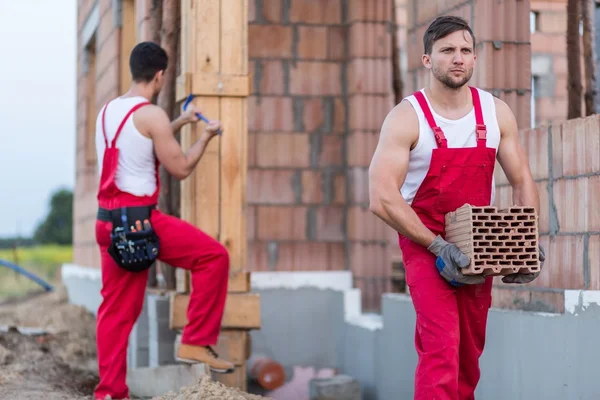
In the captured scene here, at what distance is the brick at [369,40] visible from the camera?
7.48 m

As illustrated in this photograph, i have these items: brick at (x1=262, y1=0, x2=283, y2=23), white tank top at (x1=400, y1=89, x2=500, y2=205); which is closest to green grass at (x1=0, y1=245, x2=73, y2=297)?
brick at (x1=262, y1=0, x2=283, y2=23)

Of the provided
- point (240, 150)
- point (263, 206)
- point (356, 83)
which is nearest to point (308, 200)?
point (263, 206)

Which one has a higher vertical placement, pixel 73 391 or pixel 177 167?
pixel 177 167

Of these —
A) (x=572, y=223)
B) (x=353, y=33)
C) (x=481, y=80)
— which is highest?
(x=353, y=33)

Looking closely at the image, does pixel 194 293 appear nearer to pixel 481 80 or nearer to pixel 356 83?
pixel 481 80

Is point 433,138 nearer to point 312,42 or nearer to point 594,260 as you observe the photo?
point 594,260

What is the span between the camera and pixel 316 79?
25.0 feet

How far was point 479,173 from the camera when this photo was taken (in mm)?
3387

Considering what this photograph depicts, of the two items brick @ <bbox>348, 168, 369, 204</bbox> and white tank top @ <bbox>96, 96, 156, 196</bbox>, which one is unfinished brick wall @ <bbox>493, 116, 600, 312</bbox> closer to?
white tank top @ <bbox>96, 96, 156, 196</bbox>

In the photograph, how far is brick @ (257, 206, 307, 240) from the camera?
24.6ft

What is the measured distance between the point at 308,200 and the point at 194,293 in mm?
2965

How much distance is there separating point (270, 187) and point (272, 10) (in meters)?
1.39

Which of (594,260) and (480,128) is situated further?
(594,260)

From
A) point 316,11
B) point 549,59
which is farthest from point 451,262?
point 549,59
